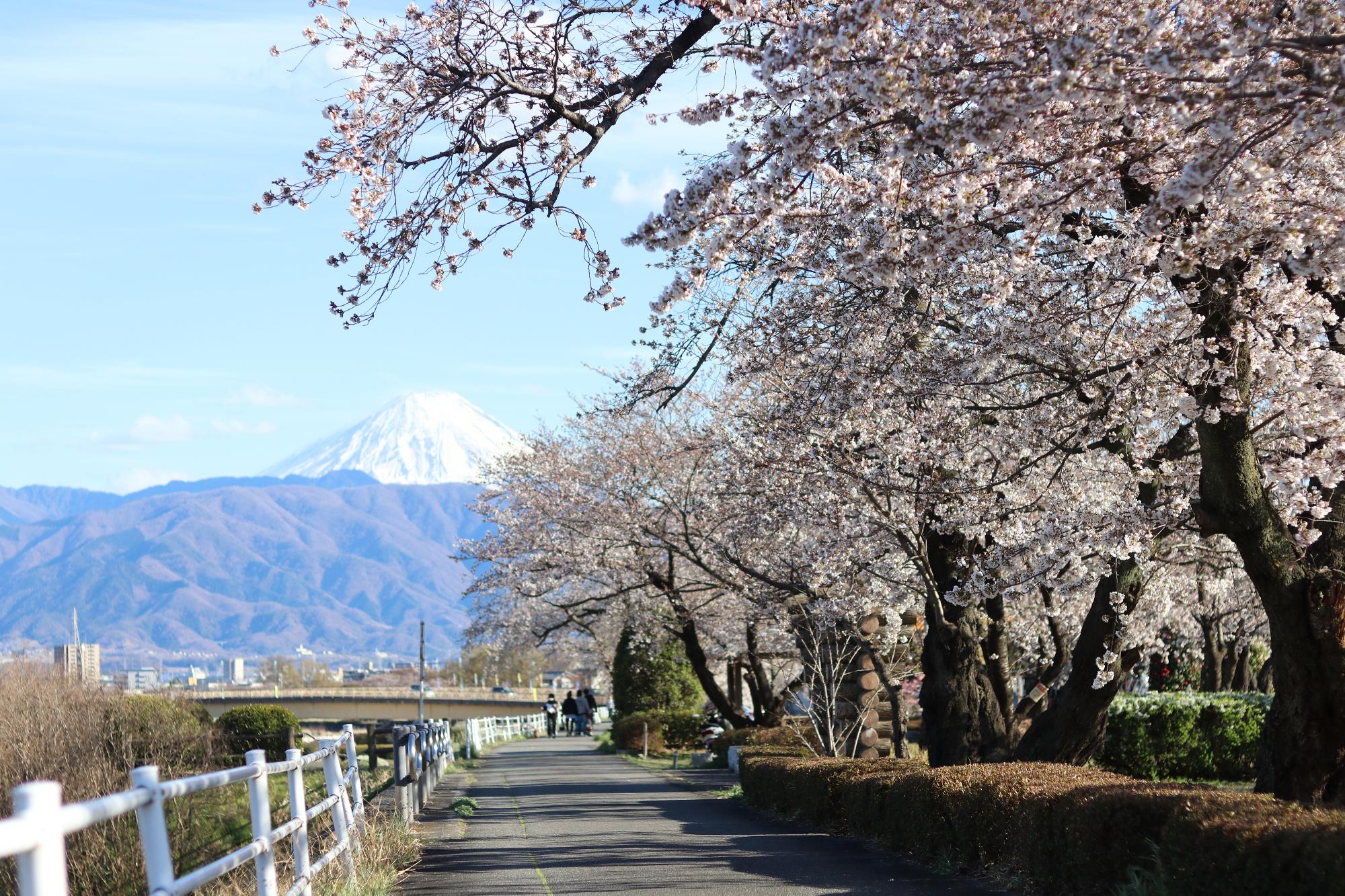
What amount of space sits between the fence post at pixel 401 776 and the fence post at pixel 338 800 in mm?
4559

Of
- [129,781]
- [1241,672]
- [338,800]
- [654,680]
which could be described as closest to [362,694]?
[654,680]

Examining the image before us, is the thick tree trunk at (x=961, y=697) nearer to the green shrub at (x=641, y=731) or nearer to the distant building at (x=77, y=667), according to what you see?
the distant building at (x=77, y=667)

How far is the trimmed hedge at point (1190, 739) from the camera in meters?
21.0

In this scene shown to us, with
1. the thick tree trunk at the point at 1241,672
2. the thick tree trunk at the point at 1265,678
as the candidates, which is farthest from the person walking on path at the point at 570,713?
the thick tree trunk at the point at 1265,678

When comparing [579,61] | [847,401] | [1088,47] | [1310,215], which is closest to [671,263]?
[847,401]

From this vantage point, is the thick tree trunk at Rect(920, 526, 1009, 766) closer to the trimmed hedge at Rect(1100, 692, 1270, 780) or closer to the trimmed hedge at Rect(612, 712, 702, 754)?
the trimmed hedge at Rect(1100, 692, 1270, 780)

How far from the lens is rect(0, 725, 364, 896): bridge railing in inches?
144

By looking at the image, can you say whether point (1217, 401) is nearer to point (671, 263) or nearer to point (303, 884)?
point (671, 263)

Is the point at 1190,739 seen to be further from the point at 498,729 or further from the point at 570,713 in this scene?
the point at 570,713

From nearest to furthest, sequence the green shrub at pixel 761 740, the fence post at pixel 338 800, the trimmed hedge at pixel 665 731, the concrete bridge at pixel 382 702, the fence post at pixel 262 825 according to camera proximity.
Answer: the fence post at pixel 262 825 < the fence post at pixel 338 800 < the green shrub at pixel 761 740 < the trimmed hedge at pixel 665 731 < the concrete bridge at pixel 382 702

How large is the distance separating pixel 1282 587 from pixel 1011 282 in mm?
2605

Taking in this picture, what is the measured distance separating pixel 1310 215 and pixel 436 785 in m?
18.8

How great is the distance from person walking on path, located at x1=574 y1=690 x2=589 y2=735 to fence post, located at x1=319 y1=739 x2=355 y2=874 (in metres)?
48.0

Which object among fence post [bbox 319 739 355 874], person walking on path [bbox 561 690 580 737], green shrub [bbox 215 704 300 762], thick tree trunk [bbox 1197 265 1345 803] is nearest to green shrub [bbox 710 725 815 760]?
green shrub [bbox 215 704 300 762]
